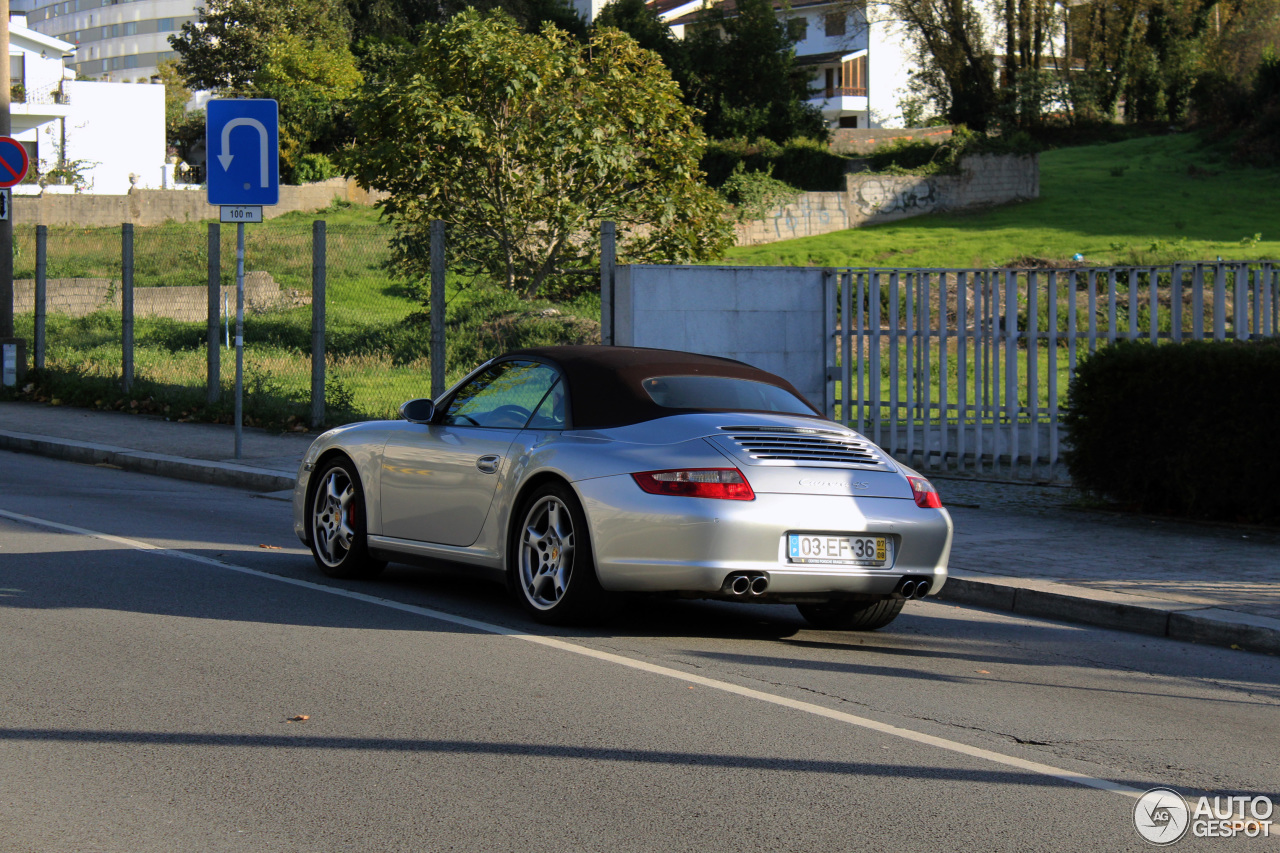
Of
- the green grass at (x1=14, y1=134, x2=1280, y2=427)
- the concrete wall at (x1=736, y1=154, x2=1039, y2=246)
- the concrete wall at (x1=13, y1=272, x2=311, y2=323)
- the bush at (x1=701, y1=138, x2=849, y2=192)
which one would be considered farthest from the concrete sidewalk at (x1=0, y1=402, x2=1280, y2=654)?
the bush at (x1=701, y1=138, x2=849, y2=192)

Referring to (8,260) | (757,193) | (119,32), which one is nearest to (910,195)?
(757,193)

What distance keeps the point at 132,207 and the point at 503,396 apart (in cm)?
4980

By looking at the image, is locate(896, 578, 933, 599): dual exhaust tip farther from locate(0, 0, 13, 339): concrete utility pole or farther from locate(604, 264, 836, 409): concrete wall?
locate(0, 0, 13, 339): concrete utility pole

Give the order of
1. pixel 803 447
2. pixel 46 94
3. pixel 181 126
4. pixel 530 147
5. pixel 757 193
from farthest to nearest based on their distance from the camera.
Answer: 1. pixel 181 126
2. pixel 46 94
3. pixel 757 193
4. pixel 530 147
5. pixel 803 447

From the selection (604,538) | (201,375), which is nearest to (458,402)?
(604,538)

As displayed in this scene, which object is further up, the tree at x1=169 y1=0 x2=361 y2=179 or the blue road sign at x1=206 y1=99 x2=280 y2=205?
the tree at x1=169 y1=0 x2=361 y2=179

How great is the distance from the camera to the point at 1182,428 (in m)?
10.6

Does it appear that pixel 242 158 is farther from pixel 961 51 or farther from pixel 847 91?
pixel 847 91

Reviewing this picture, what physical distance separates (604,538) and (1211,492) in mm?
5827

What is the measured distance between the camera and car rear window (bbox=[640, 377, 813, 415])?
294 inches

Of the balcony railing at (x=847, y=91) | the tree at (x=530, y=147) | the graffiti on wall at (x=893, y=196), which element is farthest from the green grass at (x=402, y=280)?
the balcony railing at (x=847, y=91)

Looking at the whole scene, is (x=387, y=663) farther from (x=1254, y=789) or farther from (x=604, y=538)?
(x=1254, y=789)

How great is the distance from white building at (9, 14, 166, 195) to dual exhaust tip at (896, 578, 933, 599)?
2762 inches

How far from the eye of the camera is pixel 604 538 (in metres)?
6.77
